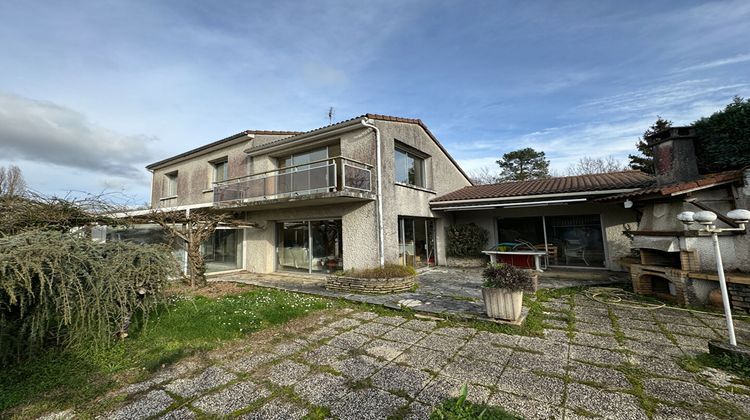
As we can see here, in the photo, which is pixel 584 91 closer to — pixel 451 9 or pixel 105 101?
pixel 451 9

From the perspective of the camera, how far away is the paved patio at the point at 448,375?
2.84m

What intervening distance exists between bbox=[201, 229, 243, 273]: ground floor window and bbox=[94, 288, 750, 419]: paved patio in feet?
30.5

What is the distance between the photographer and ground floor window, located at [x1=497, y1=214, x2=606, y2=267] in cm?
1100

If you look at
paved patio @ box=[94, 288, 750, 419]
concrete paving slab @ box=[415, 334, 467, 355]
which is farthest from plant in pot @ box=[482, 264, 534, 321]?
concrete paving slab @ box=[415, 334, 467, 355]

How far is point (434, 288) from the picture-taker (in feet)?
27.7

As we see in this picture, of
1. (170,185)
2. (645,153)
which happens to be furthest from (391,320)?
(645,153)

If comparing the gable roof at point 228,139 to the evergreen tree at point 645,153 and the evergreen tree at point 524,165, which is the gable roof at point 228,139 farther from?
the evergreen tree at point 524,165

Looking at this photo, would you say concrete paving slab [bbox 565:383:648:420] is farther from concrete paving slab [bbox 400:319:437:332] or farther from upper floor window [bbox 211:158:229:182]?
upper floor window [bbox 211:158:229:182]

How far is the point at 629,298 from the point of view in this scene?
6930 mm

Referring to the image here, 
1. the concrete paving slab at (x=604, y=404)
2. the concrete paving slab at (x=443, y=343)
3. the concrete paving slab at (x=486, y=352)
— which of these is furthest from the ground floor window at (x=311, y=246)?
the concrete paving slab at (x=604, y=404)

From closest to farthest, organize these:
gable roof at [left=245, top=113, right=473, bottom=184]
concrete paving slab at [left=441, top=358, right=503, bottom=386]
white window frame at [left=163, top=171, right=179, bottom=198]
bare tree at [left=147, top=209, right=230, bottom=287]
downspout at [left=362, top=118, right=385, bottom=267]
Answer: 1. concrete paving slab at [left=441, top=358, right=503, bottom=386]
2. downspout at [left=362, top=118, right=385, bottom=267]
3. bare tree at [left=147, top=209, right=230, bottom=287]
4. gable roof at [left=245, top=113, right=473, bottom=184]
5. white window frame at [left=163, top=171, right=179, bottom=198]

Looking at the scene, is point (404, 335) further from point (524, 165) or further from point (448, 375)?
point (524, 165)

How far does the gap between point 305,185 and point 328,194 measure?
5.24ft

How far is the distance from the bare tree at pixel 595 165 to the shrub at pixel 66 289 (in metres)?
39.3
